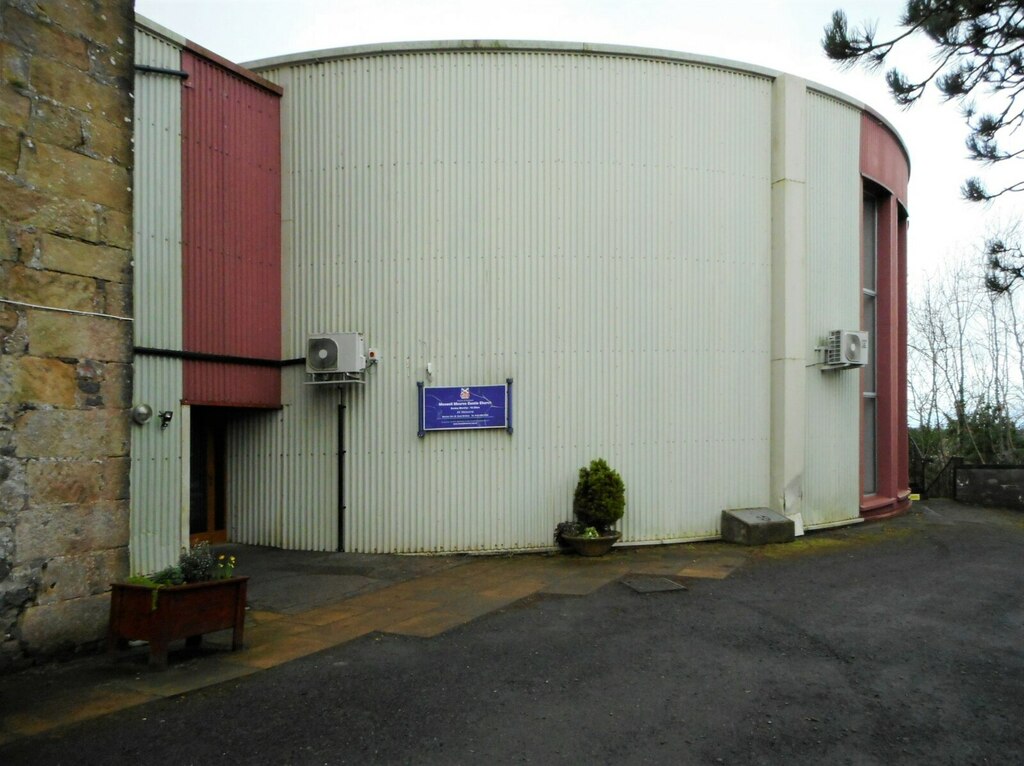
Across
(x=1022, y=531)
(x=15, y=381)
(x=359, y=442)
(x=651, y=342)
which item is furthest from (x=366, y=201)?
(x=1022, y=531)

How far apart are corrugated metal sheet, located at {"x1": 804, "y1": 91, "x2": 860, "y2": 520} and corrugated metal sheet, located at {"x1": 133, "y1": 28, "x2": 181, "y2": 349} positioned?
31.2ft

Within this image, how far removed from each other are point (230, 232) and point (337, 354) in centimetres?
210

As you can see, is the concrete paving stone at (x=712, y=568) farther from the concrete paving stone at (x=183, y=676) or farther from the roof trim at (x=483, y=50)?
the roof trim at (x=483, y=50)

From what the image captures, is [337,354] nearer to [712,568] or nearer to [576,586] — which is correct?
[576,586]

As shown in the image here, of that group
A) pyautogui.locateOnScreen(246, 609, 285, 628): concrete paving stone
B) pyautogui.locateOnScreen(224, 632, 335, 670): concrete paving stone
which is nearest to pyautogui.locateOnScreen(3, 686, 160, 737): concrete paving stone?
pyautogui.locateOnScreen(224, 632, 335, 670): concrete paving stone

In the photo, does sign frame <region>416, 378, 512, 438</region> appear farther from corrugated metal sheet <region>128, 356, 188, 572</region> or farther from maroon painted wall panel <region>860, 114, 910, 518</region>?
maroon painted wall panel <region>860, 114, 910, 518</region>

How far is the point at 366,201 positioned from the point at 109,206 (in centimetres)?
498

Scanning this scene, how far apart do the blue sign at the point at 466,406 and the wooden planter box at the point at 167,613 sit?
4.85 meters

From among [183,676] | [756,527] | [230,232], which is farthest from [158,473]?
[756,527]

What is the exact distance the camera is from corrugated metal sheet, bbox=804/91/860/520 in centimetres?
1359

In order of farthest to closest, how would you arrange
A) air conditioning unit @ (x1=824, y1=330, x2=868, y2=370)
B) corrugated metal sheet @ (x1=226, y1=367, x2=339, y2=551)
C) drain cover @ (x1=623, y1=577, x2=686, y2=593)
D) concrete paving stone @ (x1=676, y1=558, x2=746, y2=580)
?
air conditioning unit @ (x1=824, y1=330, x2=868, y2=370)
corrugated metal sheet @ (x1=226, y1=367, x2=339, y2=551)
concrete paving stone @ (x1=676, y1=558, x2=746, y2=580)
drain cover @ (x1=623, y1=577, x2=686, y2=593)

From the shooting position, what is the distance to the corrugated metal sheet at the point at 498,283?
11.5 m

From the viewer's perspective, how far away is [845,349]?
13414 mm

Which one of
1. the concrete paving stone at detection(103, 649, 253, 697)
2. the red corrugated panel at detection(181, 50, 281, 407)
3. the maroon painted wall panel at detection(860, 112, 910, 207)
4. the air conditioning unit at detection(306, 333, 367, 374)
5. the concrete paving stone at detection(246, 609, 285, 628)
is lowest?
the concrete paving stone at detection(246, 609, 285, 628)
